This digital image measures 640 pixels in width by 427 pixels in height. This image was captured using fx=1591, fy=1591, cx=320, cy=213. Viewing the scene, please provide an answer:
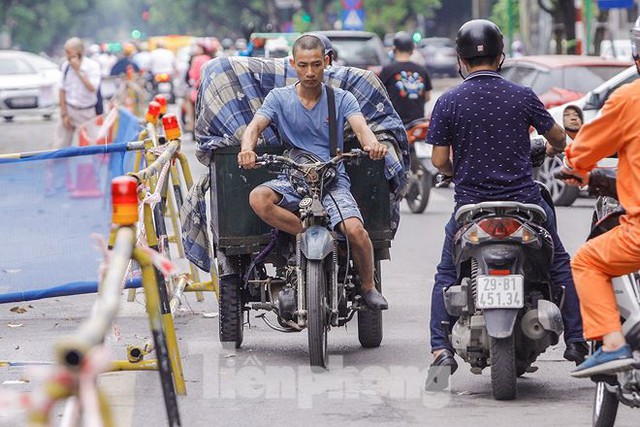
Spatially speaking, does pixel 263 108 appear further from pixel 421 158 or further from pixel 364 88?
pixel 421 158

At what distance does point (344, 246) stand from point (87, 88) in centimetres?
1192

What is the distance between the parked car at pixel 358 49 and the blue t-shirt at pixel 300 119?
18.8 meters

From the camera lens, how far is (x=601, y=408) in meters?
6.12

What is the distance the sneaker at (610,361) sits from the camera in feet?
18.8

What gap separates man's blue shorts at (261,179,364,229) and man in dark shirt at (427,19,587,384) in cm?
105

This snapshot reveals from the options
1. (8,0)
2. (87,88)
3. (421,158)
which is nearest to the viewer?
(421,158)

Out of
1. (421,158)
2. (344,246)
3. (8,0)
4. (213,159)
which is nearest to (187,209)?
(213,159)

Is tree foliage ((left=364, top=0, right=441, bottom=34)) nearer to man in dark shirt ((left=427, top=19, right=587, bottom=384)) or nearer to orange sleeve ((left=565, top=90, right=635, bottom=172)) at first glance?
man in dark shirt ((left=427, top=19, right=587, bottom=384))

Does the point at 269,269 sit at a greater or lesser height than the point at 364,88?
lesser

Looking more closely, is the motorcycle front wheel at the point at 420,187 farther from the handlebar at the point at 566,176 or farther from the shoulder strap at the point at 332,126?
the handlebar at the point at 566,176

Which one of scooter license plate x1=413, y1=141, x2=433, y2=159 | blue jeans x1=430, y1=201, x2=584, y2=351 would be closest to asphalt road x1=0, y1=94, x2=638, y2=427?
blue jeans x1=430, y1=201, x2=584, y2=351

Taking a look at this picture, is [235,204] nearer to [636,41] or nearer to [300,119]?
[300,119]

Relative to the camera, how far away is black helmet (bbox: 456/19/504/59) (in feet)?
23.5

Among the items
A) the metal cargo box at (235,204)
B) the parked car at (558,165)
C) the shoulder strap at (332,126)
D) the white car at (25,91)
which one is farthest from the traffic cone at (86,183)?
the white car at (25,91)
